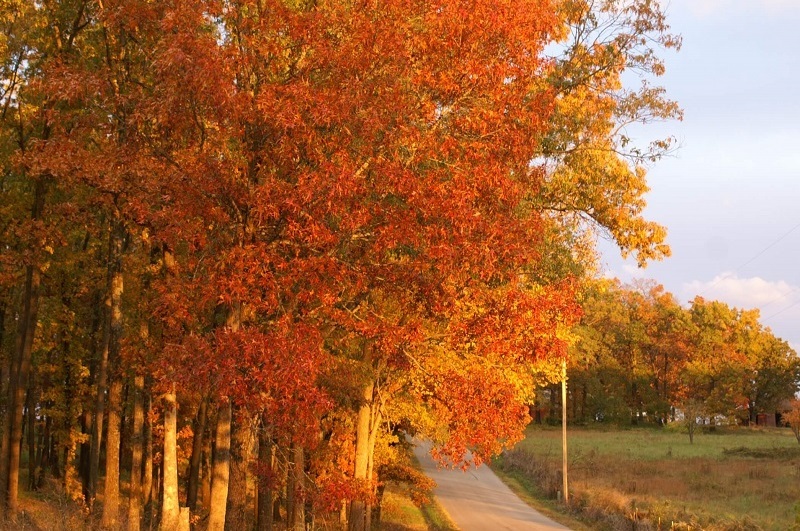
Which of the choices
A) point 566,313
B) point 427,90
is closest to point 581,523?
point 566,313

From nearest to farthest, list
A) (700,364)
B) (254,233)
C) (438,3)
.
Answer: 1. (254,233)
2. (438,3)
3. (700,364)

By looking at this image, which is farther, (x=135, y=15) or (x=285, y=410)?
(x=135, y=15)

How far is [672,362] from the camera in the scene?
10075 centimetres

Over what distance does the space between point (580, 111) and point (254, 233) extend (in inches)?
372

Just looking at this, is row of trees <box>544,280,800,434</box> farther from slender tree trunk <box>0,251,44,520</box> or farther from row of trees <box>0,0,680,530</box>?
row of trees <box>0,0,680,530</box>

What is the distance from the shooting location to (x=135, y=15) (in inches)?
497

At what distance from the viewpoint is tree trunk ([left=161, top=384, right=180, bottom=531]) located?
13648 mm

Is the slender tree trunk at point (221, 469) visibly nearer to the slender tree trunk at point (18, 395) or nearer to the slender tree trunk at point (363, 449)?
the slender tree trunk at point (18, 395)

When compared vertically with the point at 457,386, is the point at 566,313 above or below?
above

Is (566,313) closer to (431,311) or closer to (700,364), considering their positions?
(431,311)

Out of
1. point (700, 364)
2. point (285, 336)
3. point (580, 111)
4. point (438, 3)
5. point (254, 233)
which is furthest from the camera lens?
point (700, 364)

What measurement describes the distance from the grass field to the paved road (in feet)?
6.43

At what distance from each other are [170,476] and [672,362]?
93.7 m

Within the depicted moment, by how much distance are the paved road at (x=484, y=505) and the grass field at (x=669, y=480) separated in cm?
196
